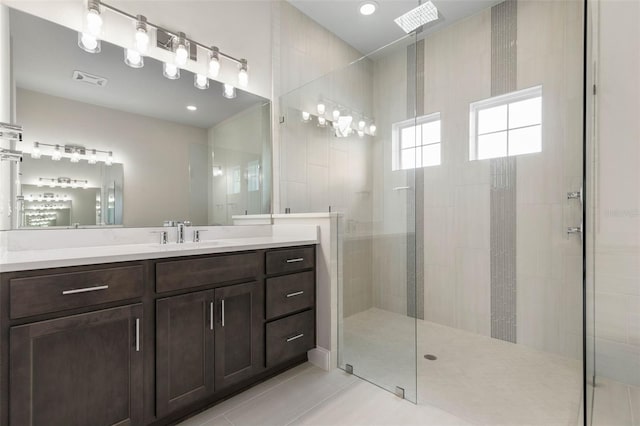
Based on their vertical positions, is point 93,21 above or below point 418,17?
below

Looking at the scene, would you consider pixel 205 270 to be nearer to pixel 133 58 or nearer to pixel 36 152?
pixel 36 152

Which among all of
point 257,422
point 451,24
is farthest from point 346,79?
point 257,422

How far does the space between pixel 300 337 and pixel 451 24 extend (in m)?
3.01

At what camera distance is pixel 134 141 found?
5.92 ft

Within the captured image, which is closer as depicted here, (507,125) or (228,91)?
(228,91)

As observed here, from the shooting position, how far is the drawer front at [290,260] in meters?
1.80

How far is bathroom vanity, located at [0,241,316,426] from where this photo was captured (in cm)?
103

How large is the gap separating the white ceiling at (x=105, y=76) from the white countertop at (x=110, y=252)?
32.4 inches

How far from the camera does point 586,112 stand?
3.56 ft

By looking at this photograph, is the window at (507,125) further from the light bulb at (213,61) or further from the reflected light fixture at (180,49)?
the reflected light fixture at (180,49)

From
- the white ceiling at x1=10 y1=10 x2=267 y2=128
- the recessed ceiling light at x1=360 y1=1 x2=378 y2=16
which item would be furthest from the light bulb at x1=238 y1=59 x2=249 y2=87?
the recessed ceiling light at x1=360 y1=1 x2=378 y2=16

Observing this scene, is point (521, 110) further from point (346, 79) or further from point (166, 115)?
point (166, 115)

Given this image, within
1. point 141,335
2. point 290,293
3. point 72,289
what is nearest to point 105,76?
point 72,289

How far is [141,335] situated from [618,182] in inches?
86.0
